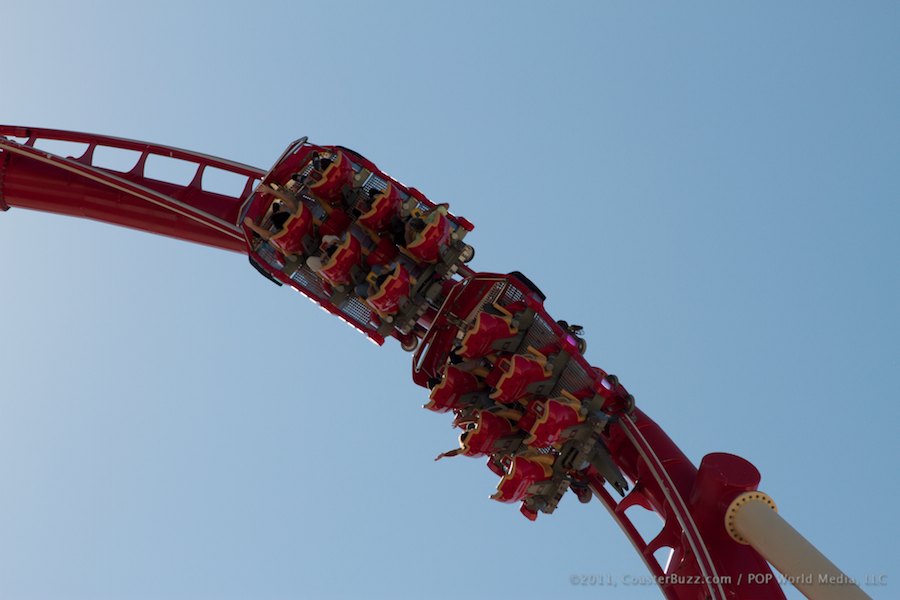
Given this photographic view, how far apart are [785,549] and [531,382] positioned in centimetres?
379

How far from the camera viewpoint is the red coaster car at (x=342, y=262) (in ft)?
51.1

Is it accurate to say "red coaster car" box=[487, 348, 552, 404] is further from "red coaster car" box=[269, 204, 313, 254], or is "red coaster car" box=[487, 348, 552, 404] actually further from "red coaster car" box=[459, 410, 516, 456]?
"red coaster car" box=[269, 204, 313, 254]

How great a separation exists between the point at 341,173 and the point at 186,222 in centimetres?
340

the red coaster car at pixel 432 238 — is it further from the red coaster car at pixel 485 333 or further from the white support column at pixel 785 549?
the white support column at pixel 785 549

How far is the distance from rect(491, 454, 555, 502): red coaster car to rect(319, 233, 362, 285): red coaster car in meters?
3.28

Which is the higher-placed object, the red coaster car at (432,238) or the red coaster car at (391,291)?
the red coaster car at (432,238)

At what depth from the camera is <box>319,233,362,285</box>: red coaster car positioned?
51.1 ft

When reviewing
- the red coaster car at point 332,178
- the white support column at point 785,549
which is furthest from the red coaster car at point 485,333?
the white support column at point 785,549

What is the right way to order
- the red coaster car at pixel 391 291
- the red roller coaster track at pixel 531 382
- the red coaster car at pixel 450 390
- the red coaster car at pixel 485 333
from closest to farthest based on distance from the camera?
the red roller coaster track at pixel 531 382 → the red coaster car at pixel 485 333 → the red coaster car at pixel 391 291 → the red coaster car at pixel 450 390

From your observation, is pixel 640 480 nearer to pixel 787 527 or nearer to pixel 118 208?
pixel 787 527

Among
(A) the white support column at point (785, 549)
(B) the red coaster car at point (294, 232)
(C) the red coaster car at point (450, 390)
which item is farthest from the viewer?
(B) the red coaster car at point (294, 232)

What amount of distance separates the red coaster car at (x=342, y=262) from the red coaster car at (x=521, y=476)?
328 centimetres

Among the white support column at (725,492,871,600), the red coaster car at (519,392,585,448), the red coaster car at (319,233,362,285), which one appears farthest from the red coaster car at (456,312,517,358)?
the white support column at (725,492,871,600)

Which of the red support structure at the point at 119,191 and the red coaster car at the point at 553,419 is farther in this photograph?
the red support structure at the point at 119,191
